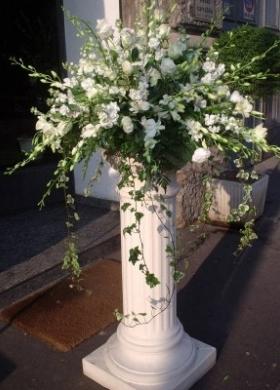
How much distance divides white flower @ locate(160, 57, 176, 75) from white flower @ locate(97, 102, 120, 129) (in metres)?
0.29

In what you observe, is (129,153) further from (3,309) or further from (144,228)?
(3,309)

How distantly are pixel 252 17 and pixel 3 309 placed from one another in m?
6.25

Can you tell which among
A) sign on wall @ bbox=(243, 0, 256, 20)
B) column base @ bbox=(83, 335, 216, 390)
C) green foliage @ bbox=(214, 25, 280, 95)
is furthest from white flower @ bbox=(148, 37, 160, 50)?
sign on wall @ bbox=(243, 0, 256, 20)

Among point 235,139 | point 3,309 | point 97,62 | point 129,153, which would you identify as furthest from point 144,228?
point 3,309

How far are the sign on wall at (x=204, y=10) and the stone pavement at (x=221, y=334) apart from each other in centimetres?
268

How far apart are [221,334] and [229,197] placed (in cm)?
235

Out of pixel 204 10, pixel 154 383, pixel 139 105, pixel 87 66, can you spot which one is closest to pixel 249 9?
pixel 204 10

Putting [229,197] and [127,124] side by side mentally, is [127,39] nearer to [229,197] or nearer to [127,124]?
[127,124]

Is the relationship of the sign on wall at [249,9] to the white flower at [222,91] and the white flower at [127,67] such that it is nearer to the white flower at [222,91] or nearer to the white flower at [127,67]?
the white flower at [222,91]

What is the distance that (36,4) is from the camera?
18.9ft

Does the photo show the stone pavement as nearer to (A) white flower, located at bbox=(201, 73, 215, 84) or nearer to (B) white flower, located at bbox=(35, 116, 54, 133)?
(B) white flower, located at bbox=(35, 116, 54, 133)

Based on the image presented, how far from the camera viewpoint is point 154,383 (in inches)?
A: 96.5

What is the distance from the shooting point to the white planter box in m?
5.15

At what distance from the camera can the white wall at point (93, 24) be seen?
16.4 ft
